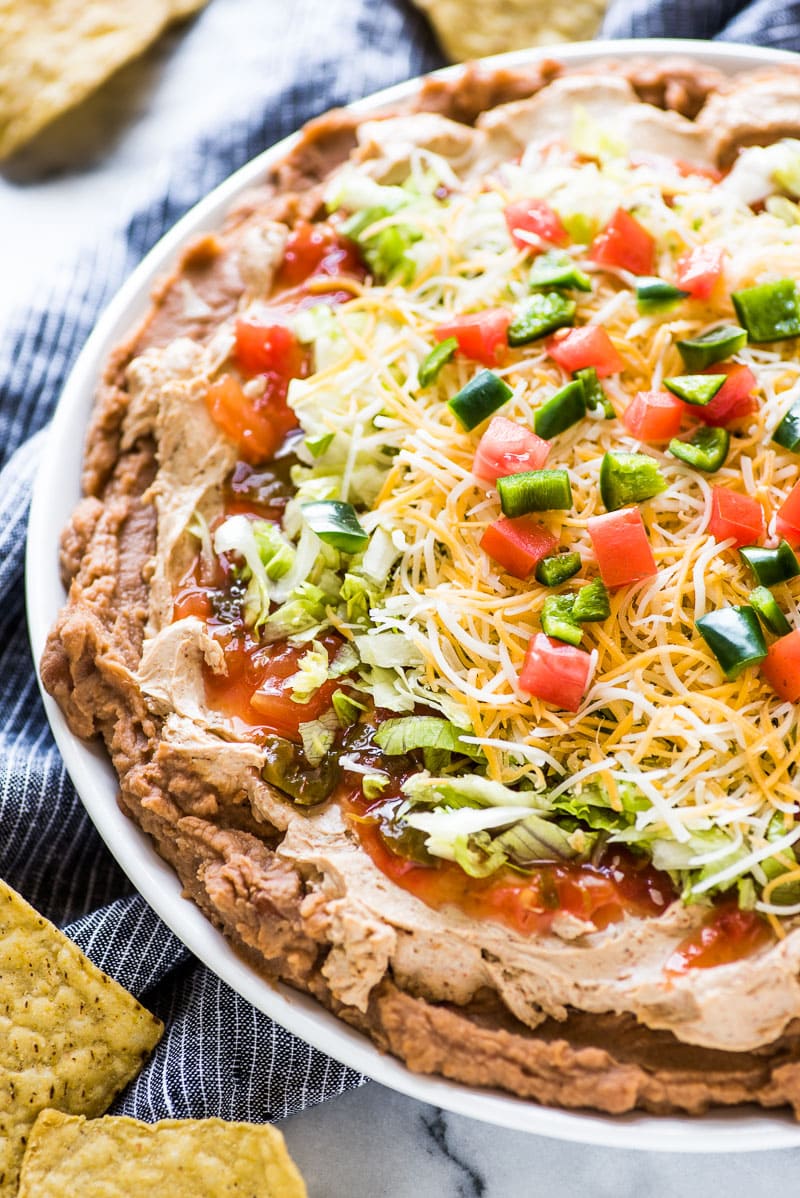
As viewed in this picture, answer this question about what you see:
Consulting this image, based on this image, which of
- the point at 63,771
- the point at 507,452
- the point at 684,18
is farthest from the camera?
the point at 684,18

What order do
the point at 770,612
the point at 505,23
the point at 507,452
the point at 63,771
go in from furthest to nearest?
1. the point at 505,23
2. the point at 63,771
3. the point at 507,452
4. the point at 770,612

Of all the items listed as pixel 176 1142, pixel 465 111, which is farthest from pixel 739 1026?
pixel 465 111

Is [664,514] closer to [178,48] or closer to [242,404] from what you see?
[242,404]

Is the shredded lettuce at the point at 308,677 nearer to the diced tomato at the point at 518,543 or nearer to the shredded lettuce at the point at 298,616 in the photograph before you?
the shredded lettuce at the point at 298,616

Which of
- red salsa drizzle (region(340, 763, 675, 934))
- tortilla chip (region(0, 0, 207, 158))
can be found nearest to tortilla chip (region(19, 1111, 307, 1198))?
red salsa drizzle (region(340, 763, 675, 934))

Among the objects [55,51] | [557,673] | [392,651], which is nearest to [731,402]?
[557,673]

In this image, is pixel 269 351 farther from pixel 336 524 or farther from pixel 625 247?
pixel 625 247

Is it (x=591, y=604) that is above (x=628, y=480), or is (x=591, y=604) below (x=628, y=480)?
below
